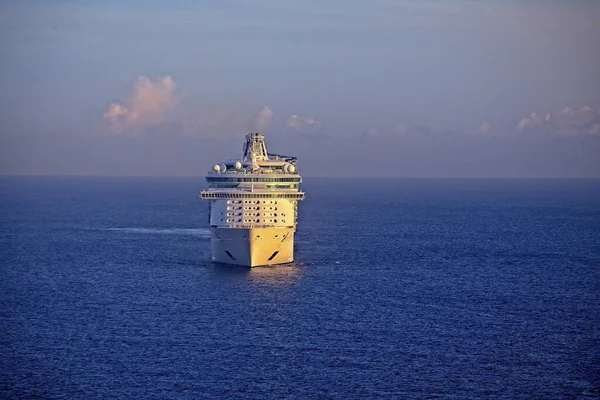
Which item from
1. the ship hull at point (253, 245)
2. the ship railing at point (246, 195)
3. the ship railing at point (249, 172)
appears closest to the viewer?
the ship hull at point (253, 245)

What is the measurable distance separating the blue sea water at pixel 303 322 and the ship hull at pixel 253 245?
145 cm

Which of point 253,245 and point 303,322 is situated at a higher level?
point 253,245

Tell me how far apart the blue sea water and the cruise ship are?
2.18 m

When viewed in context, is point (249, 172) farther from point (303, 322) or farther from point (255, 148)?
point (303, 322)

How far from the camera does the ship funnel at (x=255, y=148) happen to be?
10200 cm

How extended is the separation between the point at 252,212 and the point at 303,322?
80.1 ft

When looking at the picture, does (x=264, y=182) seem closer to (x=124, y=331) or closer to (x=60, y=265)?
(x=60, y=265)

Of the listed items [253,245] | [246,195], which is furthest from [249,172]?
[253,245]

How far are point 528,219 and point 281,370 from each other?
463 feet

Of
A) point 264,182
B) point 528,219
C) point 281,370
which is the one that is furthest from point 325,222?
point 281,370

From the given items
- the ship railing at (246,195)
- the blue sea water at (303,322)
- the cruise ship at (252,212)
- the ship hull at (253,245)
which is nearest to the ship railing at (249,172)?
the cruise ship at (252,212)

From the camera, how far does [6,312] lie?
243 ft

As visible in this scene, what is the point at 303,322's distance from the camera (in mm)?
70500

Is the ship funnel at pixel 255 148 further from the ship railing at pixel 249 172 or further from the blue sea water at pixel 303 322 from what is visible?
the blue sea water at pixel 303 322
